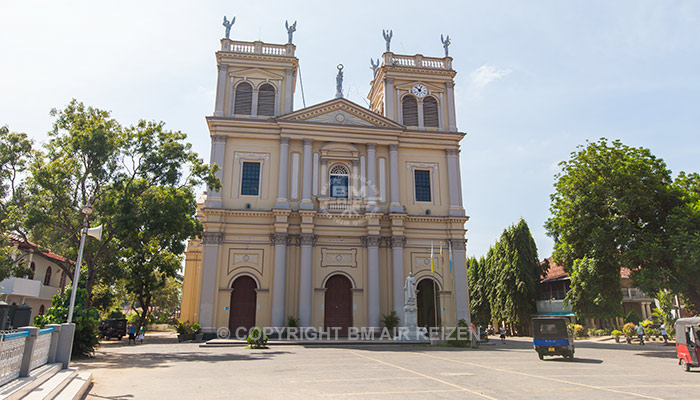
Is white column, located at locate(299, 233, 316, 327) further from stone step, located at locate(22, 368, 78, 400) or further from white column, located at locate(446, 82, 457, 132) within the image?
stone step, located at locate(22, 368, 78, 400)

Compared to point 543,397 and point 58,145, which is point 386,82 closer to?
point 58,145

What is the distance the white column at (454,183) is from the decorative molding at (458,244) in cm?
175

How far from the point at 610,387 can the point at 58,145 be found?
21683 mm

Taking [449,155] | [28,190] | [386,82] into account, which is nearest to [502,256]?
[449,155]

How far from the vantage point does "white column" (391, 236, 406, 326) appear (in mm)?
27452

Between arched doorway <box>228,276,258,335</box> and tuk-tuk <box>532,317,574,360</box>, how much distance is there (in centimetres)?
1618

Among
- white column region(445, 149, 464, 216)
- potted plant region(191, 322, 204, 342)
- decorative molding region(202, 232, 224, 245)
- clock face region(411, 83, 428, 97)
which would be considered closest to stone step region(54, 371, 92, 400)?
potted plant region(191, 322, 204, 342)

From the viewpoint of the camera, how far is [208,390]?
9469mm

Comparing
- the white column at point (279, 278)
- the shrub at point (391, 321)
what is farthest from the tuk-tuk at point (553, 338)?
the white column at point (279, 278)

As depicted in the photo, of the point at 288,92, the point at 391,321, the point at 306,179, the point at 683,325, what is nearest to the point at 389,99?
the point at 288,92

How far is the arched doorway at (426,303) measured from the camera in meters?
29.8

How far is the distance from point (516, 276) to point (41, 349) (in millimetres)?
37835

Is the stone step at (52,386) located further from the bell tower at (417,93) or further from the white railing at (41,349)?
the bell tower at (417,93)

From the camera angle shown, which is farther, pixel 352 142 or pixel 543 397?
pixel 352 142
